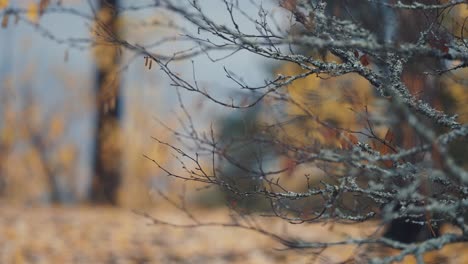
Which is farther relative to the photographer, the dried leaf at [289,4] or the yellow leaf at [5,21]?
the yellow leaf at [5,21]

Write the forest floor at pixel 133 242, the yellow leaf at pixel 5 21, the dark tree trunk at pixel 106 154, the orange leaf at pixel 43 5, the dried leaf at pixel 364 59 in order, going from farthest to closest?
the dark tree trunk at pixel 106 154 → the forest floor at pixel 133 242 → the yellow leaf at pixel 5 21 → the orange leaf at pixel 43 5 → the dried leaf at pixel 364 59

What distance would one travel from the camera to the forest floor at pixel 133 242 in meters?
7.59

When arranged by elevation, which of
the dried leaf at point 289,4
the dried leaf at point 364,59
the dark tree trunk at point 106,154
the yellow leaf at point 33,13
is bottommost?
the dried leaf at point 364,59

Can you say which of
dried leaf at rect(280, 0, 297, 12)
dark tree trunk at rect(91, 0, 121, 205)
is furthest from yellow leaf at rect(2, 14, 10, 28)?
dark tree trunk at rect(91, 0, 121, 205)

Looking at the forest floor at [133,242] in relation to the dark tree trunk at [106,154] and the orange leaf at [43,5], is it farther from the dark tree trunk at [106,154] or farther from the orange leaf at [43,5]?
the dark tree trunk at [106,154]

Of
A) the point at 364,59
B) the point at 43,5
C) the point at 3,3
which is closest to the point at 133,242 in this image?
the point at 3,3

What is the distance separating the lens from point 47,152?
15297mm

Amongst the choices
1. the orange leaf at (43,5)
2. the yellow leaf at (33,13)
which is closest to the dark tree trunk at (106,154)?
the yellow leaf at (33,13)

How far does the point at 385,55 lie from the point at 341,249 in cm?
483

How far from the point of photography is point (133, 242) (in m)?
8.73

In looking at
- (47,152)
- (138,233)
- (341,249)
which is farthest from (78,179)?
(341,249)

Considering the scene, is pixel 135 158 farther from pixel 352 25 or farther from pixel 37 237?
pixel 352 25

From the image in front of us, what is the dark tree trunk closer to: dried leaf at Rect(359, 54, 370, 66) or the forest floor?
the forest floor

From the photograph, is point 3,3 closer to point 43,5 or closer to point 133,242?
point 43,5
